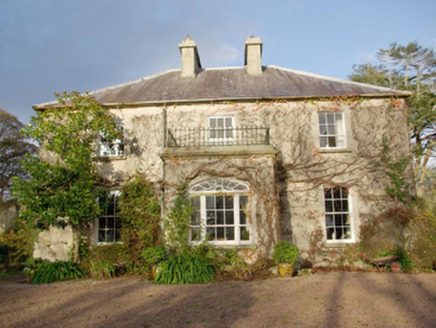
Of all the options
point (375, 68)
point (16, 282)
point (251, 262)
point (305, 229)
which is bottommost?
point (16, 282)

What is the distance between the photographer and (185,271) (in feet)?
28.0

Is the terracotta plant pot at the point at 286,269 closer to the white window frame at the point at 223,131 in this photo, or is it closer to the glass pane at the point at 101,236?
the white window frame at the point at 223,131

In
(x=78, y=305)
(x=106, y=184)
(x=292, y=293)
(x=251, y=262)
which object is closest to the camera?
(x=78, y=305)

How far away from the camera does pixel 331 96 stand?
11.6 m

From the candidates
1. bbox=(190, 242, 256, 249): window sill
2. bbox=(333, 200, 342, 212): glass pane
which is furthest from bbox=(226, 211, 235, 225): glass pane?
bbox=(333, 200, 342, 212): glass pane

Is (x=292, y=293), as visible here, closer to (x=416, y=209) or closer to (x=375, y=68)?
(x=416, y=209)

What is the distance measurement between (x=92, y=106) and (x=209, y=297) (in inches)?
310

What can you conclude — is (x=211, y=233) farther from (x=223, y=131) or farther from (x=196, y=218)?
(x=223, y=131)

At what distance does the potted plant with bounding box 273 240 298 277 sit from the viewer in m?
8.93

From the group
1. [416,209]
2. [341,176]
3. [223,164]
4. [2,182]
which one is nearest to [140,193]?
[223,164]

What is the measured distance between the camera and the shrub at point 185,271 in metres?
8.47

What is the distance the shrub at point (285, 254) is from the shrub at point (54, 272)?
6330 mm

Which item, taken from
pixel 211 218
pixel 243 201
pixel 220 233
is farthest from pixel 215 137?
pixel 220 233

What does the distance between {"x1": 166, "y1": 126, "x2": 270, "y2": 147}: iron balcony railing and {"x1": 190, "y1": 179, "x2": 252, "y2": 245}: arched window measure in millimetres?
1956
